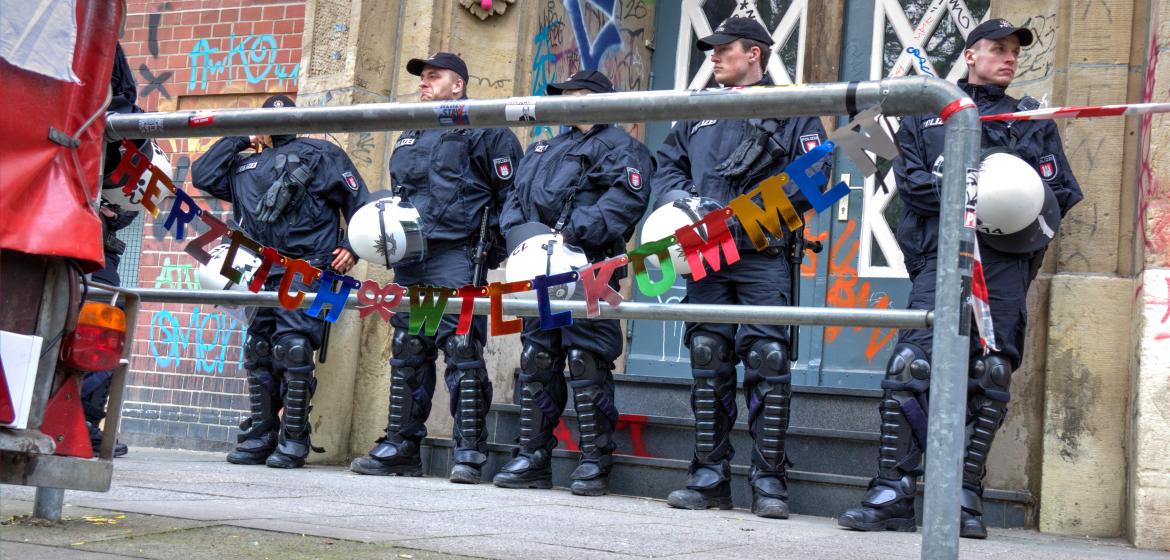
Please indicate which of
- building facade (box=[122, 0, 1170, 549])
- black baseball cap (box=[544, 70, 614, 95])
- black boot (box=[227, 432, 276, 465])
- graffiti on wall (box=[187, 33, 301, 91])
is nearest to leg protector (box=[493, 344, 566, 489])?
building facade (box=[122, 0, 1170, 549])

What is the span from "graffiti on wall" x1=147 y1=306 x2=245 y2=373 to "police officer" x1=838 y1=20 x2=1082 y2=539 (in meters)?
4.80

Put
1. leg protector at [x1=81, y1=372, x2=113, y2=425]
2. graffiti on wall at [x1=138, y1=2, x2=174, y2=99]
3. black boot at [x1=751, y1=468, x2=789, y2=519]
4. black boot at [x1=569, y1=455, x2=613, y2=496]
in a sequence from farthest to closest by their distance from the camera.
Answer: graffiti on wall at [x1=138, y1=2, x2=174, y2=99] < leg protector at [x1=81, y1=372, x2=113, y2=425] < black boot at [x1=569, y1=455, x2=613, y2=496] < black boot at [x1=751, y1=468, x2=789, y2=519]

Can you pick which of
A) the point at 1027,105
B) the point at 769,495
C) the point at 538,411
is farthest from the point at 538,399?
the point at 1027,105

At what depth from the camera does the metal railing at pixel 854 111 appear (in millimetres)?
2703

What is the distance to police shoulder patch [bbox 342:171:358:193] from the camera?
25.1 feet

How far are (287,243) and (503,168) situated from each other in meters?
1.39

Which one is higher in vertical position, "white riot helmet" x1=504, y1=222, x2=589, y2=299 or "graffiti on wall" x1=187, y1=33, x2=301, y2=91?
"graffiti on wall" x1=187, y1=33, x2=301, y2=91

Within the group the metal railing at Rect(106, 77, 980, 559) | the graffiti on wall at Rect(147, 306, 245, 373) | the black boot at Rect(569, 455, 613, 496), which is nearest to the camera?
the metal railing at Rect(106, 77, 980, 559)

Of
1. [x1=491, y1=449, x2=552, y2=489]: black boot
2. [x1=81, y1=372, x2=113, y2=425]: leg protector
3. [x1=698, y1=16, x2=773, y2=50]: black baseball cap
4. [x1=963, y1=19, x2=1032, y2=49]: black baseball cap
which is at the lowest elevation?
[x1=491, y1=449, x2=552, y2=489]: black boot

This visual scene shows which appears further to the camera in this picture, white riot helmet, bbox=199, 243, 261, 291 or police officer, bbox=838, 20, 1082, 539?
white riot helmet, bbox=199, 243, 261, 291

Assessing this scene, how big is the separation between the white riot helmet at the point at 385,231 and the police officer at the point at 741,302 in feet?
4.25

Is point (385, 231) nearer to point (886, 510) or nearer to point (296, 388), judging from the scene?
point (296, 388)

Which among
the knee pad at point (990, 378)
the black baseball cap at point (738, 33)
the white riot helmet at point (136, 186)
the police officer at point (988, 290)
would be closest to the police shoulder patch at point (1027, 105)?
the police officer at point (988, 290)

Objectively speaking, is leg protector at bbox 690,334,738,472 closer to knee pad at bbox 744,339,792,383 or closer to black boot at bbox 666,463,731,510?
black boot at bbox 666,463,731,510
